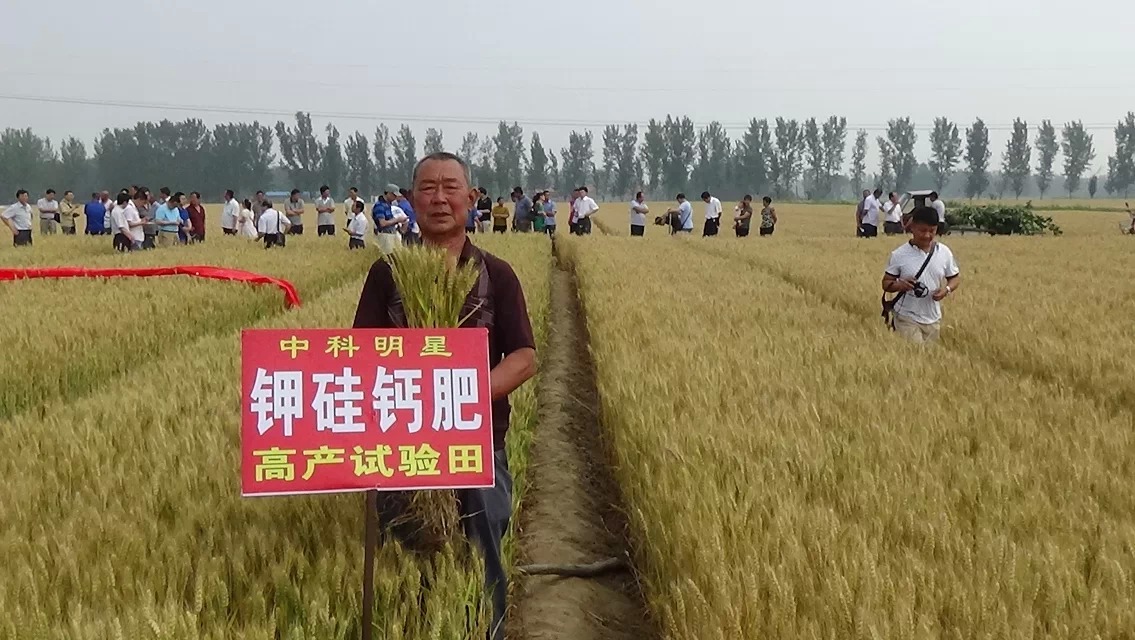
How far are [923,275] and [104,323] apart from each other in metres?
6.60

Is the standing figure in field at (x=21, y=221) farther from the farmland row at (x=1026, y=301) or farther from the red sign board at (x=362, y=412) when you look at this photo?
the red sign board at (x=362, y=412)

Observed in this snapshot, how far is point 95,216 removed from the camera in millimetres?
20797

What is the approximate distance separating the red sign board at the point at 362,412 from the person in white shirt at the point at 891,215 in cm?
2429

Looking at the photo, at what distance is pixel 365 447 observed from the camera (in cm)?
214

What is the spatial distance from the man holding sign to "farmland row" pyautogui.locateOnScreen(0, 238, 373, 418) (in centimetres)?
231

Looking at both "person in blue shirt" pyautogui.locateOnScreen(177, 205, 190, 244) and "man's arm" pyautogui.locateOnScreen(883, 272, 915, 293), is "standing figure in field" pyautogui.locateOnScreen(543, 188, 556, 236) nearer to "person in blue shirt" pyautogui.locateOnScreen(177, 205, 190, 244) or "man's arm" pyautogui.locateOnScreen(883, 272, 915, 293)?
"person in blue shirt" pyautogui.locateOnScreen(177, 205, 190, 244)

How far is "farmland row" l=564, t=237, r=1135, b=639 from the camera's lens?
212 centimetres

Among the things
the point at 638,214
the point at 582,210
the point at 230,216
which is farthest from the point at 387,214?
the point at 638,214

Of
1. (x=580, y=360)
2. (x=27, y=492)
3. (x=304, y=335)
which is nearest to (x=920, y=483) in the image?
(x=304, y=335)

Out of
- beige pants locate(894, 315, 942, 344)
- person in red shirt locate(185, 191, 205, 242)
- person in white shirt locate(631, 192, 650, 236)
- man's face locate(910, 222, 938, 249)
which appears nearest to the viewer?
man's face locate(910, 222, 938, 249)

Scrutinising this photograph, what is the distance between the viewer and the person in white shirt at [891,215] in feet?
80.5

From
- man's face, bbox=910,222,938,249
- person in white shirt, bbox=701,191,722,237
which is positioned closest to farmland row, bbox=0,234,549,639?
man's face, bbox=910,222,938,249

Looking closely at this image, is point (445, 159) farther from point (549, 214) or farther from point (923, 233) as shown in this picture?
point (549, 214)

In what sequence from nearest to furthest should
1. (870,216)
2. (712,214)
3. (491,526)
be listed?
(491,526) < (712,214) < (870,216)
